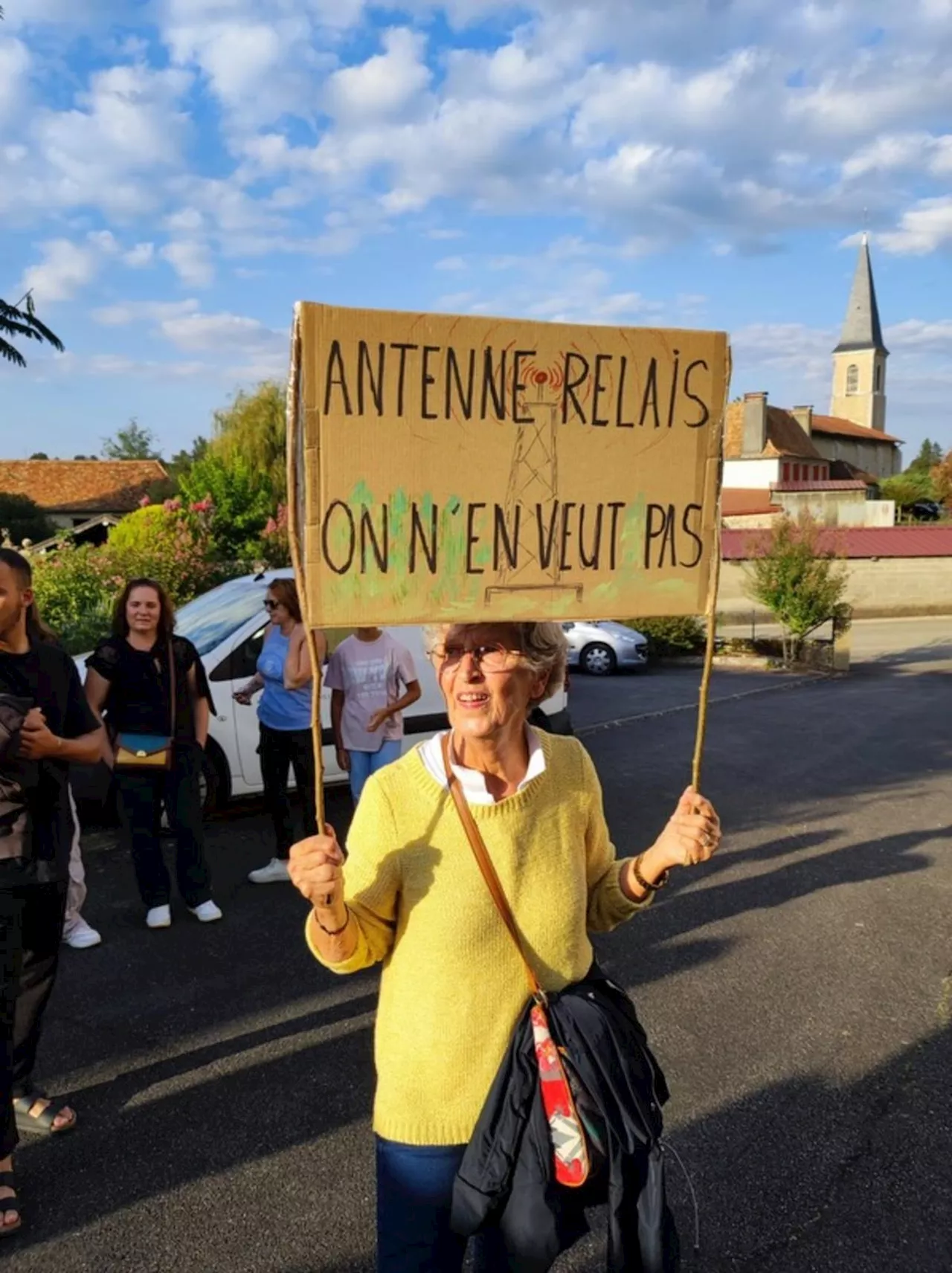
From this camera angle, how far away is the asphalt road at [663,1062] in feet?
9.43

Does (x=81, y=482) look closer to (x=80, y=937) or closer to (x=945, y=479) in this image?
(x=945, y=479)

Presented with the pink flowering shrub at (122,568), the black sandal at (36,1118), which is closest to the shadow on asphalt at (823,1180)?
the black sandal at (36,1118)

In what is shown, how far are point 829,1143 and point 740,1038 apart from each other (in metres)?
0.71

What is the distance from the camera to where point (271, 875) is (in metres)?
5.83

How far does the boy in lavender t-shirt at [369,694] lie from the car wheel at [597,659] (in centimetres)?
1243

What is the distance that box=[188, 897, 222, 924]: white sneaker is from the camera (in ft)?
17.0

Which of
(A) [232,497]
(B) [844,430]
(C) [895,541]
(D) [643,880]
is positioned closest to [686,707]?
(A) [232,497]

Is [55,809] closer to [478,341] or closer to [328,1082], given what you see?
[328,1082]

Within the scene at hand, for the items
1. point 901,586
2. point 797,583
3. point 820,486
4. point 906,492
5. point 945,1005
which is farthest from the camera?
point 906,492

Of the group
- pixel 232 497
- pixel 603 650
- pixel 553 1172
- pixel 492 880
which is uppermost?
pixel 232 497

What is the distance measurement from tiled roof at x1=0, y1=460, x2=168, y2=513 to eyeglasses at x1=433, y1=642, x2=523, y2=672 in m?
45.8

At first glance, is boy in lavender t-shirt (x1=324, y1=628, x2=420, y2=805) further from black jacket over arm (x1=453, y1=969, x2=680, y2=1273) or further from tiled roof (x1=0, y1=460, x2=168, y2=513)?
tiled roof (x1=0, y1=460, x2=168, y2=513)

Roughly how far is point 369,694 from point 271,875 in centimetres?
127

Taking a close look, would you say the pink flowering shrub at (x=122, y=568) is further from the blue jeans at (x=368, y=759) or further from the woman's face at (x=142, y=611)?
the woman's face at (x=142, y=611)
